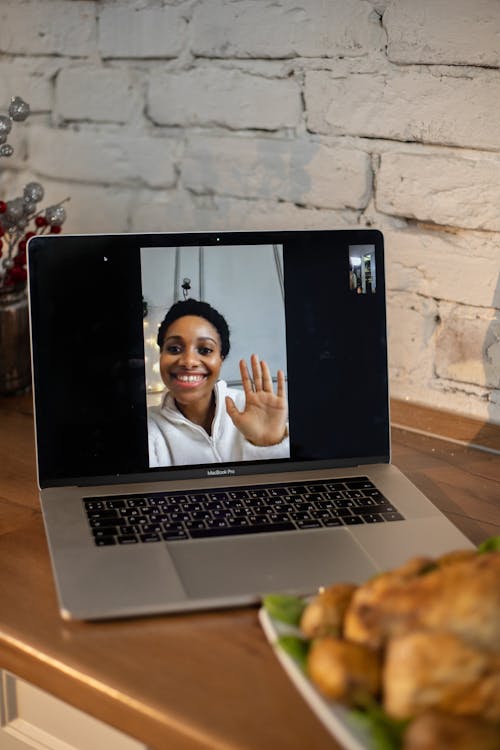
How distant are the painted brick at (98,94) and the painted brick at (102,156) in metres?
0.03

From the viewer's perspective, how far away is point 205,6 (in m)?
1.24

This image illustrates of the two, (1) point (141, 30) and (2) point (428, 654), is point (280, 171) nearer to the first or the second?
(1) point (141, 30)

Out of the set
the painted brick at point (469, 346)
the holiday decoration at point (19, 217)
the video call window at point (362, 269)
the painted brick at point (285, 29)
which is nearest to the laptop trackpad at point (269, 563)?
the video call window at point (362, 269)

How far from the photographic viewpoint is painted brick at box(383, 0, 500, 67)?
1064mm

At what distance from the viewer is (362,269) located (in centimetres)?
101

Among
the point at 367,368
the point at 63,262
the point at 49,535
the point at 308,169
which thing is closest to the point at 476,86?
the point at 308,169

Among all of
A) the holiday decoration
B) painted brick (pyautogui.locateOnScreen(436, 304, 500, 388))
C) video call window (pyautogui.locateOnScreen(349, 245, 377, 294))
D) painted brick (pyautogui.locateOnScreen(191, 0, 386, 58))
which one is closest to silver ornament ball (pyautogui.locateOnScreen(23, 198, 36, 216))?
the holiday decoration

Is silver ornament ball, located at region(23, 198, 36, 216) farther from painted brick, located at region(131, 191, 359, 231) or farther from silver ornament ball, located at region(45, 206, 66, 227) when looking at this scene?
painted brick, located at region(131, 191, 359, 231)

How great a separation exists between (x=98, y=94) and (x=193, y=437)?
23.3 inches

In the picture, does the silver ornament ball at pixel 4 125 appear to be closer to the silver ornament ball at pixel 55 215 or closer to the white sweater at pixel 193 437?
the silver ornament ball at pixel 55 215

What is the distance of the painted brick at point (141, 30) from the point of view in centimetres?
126

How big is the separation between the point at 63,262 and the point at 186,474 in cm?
24

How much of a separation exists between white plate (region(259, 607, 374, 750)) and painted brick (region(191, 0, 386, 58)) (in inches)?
30.1

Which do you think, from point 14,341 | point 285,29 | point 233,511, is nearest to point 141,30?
point 285,29
